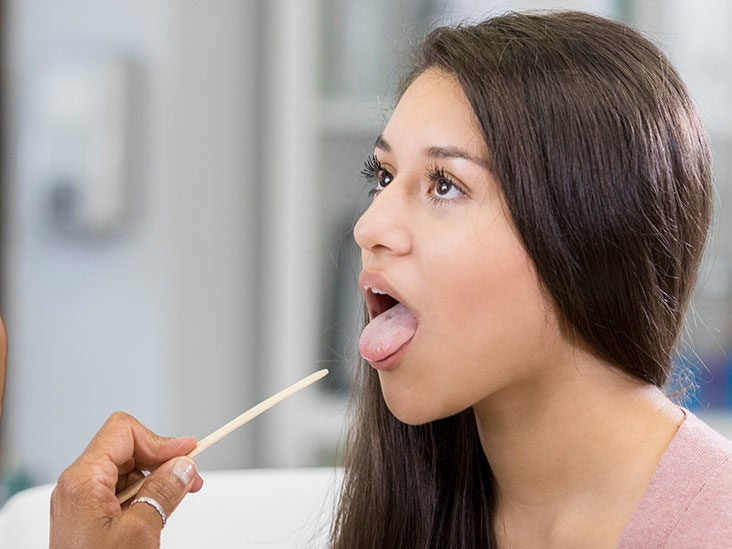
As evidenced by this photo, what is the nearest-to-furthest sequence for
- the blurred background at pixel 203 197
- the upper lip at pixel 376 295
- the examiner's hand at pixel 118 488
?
the examiner's hand at pixel 118 488 < the upper lip at pixel 376 295 < the blurred background at pixel 203 197

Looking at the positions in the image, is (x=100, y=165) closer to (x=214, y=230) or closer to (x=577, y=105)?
(x=214, y=230)

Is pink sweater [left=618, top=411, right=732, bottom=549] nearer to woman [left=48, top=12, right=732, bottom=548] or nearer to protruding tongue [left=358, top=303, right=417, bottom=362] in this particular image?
woman [left=48, top=12, right=732, bottom=548]

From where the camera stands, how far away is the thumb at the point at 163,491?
0.82 metres

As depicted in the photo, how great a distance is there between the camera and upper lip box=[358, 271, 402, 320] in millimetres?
900

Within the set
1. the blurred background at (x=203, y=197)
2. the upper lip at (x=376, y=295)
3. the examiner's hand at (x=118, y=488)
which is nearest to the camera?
the examiner's hand at (x=118, y=488)

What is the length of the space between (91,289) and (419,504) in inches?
45.7

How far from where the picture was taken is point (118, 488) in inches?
37.0

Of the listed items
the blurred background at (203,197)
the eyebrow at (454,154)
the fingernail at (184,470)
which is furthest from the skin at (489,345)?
Answer: the blurred background at (203,197)

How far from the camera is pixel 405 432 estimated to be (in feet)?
3.65

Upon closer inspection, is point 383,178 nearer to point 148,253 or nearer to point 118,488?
point 118,488

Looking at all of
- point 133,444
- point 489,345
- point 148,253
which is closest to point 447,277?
point 489,345

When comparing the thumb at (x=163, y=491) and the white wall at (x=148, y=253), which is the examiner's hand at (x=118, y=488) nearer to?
the thumb at (x=163, y=491)

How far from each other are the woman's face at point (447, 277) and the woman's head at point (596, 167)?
0.02m

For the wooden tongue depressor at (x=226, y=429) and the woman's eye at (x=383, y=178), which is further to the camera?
the woman's eye at (x=383, y=178)
